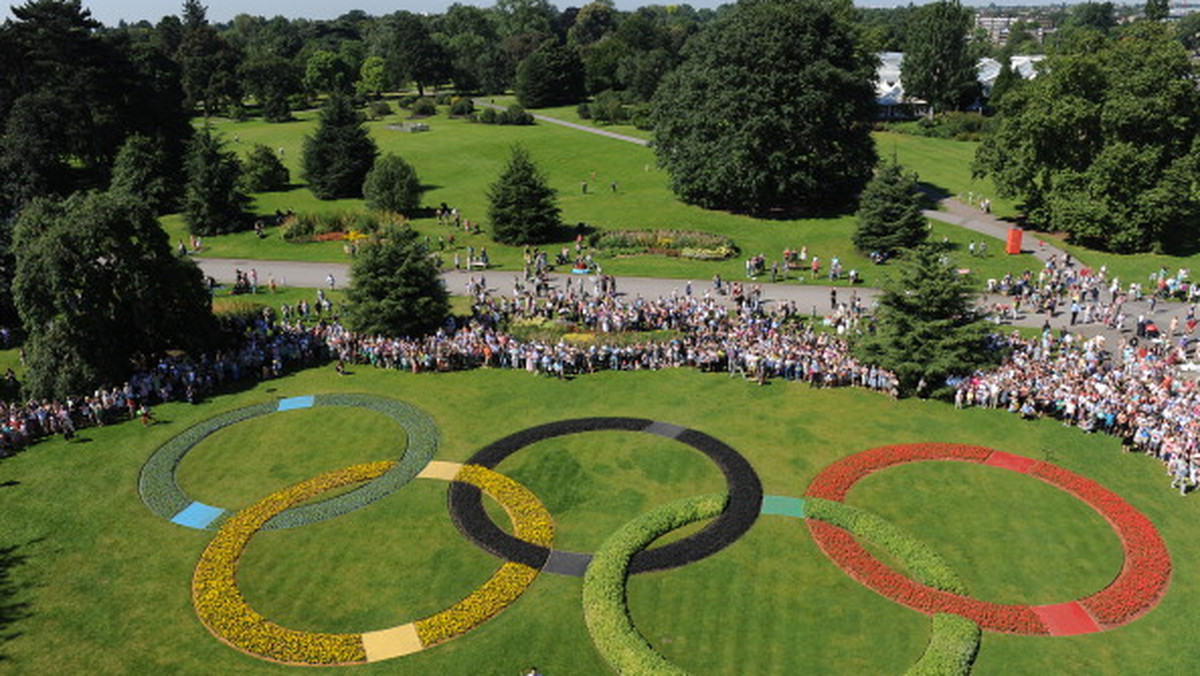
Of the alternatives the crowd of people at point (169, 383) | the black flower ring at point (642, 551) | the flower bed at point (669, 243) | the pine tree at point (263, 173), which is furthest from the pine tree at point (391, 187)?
the black flower ring at point (642, 551)

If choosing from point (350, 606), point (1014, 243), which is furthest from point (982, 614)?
point (1014, 243)

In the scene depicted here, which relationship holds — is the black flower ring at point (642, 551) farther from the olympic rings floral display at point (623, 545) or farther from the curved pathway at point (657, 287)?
the curved pathway at point (657, 287)

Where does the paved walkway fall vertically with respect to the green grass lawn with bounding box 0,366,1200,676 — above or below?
above

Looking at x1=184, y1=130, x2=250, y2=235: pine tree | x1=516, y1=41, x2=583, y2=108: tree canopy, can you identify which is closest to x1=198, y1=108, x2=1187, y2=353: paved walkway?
x1=184, y1=130, x2=250, y2=235: pine tree

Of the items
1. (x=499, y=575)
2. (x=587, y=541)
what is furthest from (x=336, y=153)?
(x=499, y=575)

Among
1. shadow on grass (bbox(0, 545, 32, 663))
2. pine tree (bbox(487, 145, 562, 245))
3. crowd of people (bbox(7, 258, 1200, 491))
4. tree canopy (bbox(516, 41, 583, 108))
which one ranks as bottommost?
shadow on grass (bbox(0, 545, 32, 663))

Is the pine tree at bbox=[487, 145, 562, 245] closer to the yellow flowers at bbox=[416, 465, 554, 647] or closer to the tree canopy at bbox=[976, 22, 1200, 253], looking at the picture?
the yellow flowers at bbox=[416, 465, 554, 647]

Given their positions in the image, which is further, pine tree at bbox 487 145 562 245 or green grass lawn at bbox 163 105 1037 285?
pine tree at bbox 487 145 562 245
